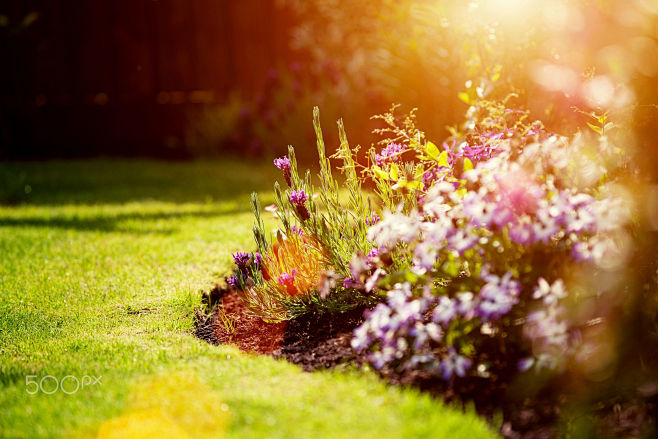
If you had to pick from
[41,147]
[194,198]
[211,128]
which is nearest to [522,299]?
[194,198]

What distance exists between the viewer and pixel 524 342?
2.86m

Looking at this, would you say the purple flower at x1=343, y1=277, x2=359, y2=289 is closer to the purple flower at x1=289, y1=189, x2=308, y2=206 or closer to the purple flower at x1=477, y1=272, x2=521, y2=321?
the purple flower at x1=289, y1=189, x2=308, y2=206

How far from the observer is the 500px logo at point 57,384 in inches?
113

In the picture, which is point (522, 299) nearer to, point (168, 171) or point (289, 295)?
point (289, 295)

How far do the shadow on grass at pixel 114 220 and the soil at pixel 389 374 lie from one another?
2.28 meters

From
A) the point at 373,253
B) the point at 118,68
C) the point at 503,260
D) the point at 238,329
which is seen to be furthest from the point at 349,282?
the point at 118,68

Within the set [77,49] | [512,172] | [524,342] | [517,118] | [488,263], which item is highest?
[77,49]

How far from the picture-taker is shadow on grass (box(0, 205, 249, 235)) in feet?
20.3

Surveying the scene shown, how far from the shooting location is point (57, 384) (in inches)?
115

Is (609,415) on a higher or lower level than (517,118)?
lower

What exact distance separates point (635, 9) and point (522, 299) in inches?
43.9

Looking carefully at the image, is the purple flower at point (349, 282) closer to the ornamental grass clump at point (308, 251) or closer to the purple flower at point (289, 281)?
the ornamental grass clump at point (308, 251)

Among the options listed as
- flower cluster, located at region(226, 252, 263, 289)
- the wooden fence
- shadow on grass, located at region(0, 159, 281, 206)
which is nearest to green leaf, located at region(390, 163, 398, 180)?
flower cluster, located at region(226, 252, 263, 289)

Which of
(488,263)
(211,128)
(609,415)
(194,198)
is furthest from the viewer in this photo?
(211,128)
